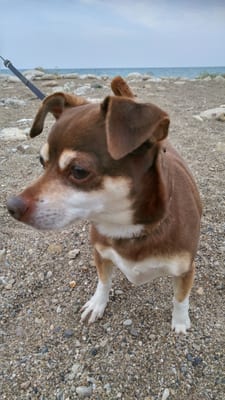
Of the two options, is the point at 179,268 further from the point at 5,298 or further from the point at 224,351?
the point at 5,298

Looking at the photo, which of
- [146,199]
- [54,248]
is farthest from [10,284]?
[146,199]

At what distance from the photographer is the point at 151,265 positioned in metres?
2.19

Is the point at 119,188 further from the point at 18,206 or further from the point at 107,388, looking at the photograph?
the point at 107,388

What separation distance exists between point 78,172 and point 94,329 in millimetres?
1294

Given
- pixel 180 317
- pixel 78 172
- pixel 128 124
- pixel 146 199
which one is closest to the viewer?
pixel 128 124

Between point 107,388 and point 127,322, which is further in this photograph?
point 127,322

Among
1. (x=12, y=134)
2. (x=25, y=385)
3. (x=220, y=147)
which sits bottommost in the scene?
(x=25, y=385)

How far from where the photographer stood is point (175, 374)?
7.54ft

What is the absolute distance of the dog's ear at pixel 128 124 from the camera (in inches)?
66.6

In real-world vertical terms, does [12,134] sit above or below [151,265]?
below

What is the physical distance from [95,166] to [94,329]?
133cm

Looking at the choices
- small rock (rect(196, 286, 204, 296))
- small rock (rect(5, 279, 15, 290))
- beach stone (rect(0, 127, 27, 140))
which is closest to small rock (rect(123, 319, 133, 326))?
small rock (rect(196, 286, 204, 296))

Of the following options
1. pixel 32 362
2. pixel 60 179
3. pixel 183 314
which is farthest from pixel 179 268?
pixel 32 362

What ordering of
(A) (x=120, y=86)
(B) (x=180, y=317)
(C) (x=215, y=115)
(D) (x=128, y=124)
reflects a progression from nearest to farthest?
(D) (x=128, y=124)
(A) (x=120, y=86)
(B) (x=180, y=317)
(C) (x=215, y=115)
